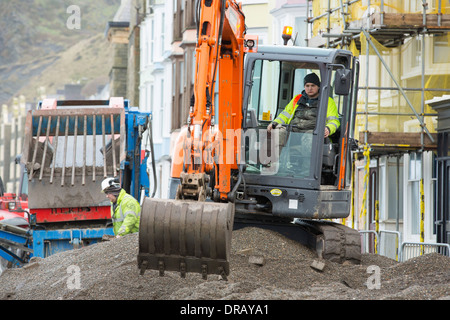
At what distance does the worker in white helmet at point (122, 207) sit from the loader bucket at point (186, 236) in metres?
4.80

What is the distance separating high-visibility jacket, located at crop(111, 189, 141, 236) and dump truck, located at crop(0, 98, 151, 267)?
850 mm

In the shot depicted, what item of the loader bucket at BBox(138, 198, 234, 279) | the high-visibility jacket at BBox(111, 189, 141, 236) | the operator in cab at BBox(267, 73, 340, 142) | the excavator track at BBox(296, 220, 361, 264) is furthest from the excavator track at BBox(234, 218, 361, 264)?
the loader bucket at BBox(138, 198, 234, 279)

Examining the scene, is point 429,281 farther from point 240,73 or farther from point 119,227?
point 119,227

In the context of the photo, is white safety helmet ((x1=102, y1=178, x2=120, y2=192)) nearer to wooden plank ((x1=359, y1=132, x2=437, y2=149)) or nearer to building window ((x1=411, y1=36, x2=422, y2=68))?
wooden plank ((x1=359, y1=132, x2=437, y2=149))

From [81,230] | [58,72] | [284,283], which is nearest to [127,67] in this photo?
[81,230]

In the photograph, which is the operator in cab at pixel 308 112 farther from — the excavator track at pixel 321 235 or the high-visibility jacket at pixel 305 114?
the excavator track at pixel 321 235

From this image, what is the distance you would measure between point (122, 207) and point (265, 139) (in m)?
2.80

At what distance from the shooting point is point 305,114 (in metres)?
13.3

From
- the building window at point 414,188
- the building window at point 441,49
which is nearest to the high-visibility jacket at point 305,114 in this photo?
the building window at point 441,49

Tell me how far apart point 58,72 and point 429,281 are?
175 metres

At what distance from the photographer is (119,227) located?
1498 centimetres

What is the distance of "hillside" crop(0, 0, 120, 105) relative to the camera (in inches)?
6969
